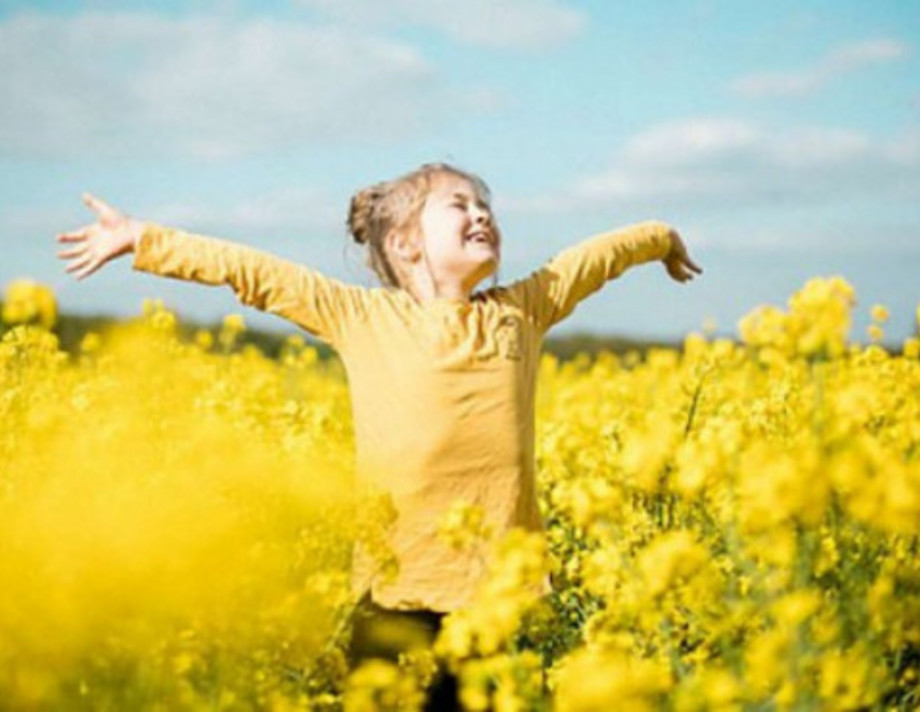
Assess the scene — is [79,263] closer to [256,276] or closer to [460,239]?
[256,276]

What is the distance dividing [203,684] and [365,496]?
0.56 metres

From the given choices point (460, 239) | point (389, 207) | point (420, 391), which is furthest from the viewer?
point (389, 207)

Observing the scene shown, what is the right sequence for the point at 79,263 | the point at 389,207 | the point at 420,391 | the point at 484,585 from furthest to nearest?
the point at 389,207 → the point at 420,391 → the point at 79,263 → the point at 484,585

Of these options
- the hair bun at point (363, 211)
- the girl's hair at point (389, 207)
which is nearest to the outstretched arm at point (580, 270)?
the girl's hair at point (389, 207)

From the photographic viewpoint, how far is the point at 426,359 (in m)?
3.43

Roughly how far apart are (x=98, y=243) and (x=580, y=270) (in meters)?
1.22

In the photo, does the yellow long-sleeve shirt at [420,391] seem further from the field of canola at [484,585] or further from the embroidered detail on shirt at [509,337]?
the field of canola at [484,585]

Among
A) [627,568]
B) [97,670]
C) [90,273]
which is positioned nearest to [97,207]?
[90,273]

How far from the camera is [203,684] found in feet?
8.48

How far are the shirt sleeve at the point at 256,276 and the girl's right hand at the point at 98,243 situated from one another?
29 mm

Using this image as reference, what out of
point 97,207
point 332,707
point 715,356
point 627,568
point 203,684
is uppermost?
point 97,207

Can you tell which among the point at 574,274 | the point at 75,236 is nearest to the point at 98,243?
the point at 75,236

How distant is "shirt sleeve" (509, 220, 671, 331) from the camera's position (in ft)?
12.1

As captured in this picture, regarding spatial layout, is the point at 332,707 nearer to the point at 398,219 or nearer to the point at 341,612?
the point at 341,612
